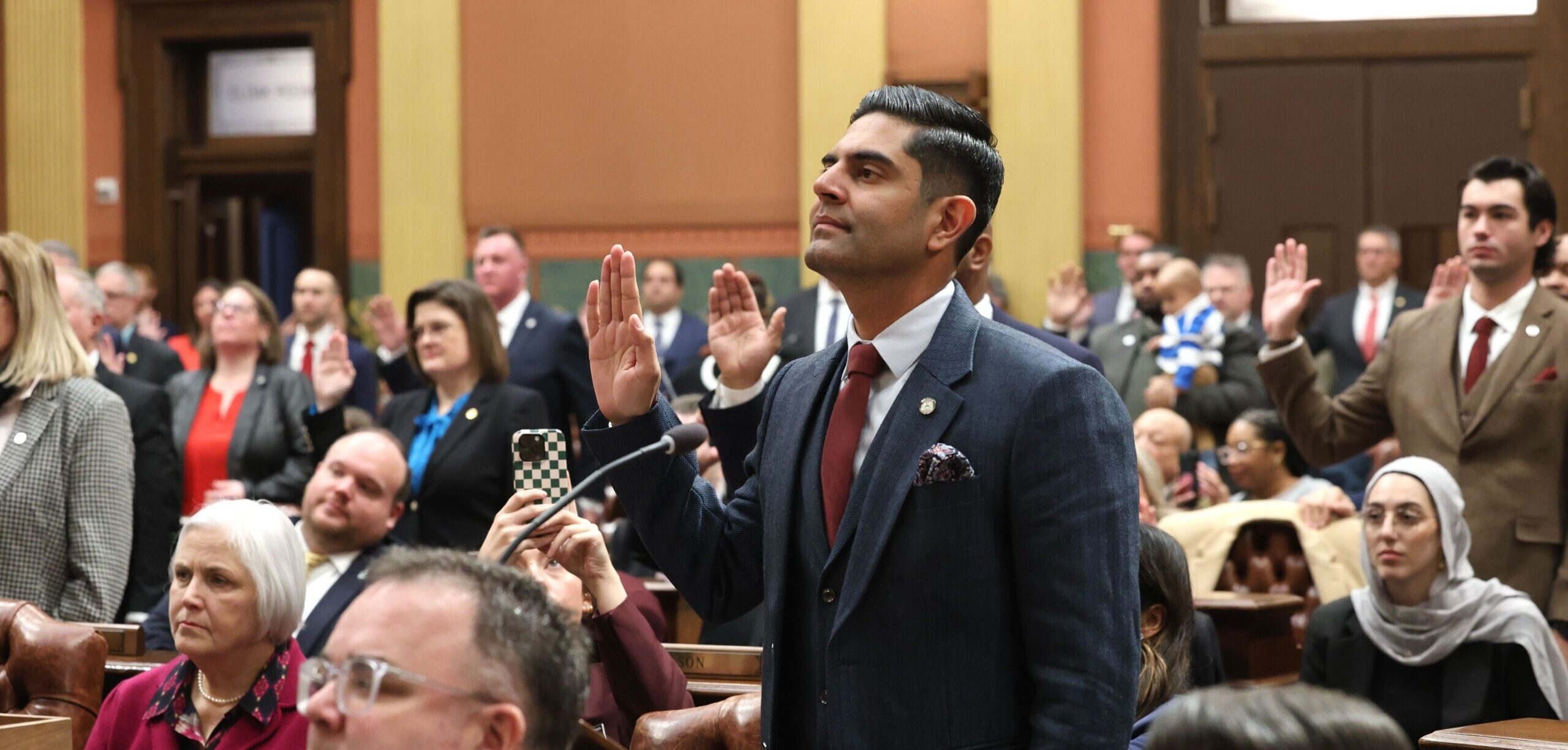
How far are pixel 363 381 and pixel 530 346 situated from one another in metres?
1.17

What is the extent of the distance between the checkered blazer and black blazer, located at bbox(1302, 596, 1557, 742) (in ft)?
8.67

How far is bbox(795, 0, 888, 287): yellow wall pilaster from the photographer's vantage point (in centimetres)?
→ 920

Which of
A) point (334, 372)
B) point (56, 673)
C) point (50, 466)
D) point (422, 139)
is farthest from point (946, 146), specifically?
point (422, 139)

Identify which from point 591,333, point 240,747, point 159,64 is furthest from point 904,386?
point 159,64

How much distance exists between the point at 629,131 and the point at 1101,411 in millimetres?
7934

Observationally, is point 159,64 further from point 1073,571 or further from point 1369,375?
point 1073,571

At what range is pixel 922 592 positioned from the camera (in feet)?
6.00

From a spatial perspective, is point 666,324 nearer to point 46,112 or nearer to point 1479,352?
point 46,112

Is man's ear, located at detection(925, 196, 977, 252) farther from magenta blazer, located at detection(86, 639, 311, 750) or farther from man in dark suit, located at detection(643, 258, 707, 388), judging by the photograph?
man in dark suit, located at detection(643, 258, 707, 388)

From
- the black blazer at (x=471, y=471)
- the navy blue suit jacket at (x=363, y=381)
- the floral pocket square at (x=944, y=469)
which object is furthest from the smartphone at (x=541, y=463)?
the navy blue suit jacket at (x=363, y=381)

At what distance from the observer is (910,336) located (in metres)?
1.98

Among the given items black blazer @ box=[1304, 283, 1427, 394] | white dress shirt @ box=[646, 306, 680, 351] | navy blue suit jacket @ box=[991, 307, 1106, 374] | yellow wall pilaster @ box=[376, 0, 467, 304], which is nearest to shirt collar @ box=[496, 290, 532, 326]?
white dress shirt @ box=[646, 306, 680, 351]

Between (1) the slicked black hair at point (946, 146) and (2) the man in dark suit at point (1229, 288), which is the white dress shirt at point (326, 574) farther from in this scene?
(2) the man in dark suit at point (1229, 288)

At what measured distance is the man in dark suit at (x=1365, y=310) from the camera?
7.52m
